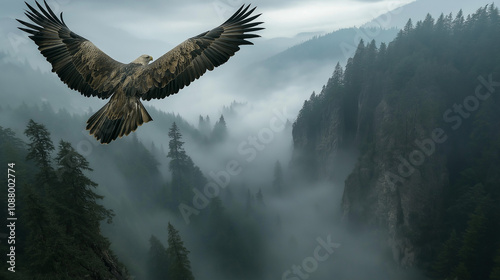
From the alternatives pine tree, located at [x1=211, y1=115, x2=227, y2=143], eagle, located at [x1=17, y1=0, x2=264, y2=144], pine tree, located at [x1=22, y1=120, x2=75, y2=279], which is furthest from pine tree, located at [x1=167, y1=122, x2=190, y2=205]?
pine tree, located at [x1=211, y1=115, x2=227, y2=143]

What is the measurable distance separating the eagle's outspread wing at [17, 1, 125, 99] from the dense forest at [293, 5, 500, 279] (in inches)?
1760

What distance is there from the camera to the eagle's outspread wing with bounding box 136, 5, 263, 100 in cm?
509

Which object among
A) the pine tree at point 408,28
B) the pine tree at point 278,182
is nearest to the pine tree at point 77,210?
the pine tree at point 408,28

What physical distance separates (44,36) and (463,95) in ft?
227

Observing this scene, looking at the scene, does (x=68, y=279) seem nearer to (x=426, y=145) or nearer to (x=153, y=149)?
(x=426, y=145)

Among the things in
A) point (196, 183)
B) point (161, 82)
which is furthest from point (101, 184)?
point (161, 82)

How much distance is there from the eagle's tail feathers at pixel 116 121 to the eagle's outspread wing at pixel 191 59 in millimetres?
438

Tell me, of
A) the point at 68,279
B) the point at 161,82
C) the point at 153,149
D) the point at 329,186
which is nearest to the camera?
the point at 161,82

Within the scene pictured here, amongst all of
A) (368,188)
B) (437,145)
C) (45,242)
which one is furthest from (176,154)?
(437,145)

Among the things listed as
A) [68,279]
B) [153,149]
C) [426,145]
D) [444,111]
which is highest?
[153,149]

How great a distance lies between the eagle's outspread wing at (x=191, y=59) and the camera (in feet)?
16.7

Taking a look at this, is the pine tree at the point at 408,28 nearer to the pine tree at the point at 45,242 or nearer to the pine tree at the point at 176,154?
the pine tree at the point at 176,154

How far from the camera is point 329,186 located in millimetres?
88875

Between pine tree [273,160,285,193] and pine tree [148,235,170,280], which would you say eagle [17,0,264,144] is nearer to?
pine tree [148,235,170,280]
